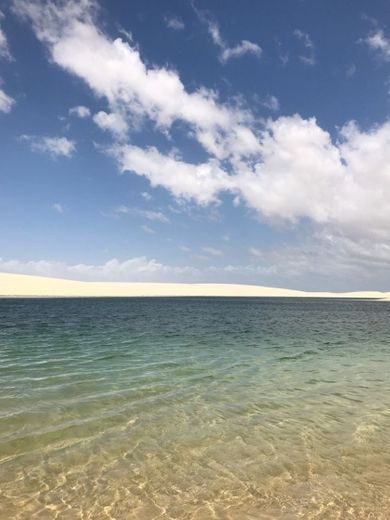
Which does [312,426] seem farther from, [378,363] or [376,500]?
[378,363]

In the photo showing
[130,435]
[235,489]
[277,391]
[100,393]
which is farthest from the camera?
[277,391]

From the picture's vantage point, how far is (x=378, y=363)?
2089 cm

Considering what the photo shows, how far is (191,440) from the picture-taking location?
31.5ft

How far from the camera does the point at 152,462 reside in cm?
840

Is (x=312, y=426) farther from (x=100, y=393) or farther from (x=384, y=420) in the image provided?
(x=100, y=393)

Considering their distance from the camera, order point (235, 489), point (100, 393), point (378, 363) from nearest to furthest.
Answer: point (235, 489)
point (100, 393)
point (378, 363)

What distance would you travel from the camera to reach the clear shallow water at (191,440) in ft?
22.6

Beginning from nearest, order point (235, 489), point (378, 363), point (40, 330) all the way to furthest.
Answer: point (235, 489), point (378, 363), point (40, 330)

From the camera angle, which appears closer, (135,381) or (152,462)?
(152,462)

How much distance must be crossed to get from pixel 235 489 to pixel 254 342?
21.6 metres

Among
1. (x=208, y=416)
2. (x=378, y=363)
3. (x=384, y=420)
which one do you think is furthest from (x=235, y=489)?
(x=378, y=363)

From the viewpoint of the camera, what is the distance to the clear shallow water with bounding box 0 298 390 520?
688 centimetres

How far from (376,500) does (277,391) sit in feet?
24.2

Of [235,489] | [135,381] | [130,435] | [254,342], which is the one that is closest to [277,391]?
[135,381]
